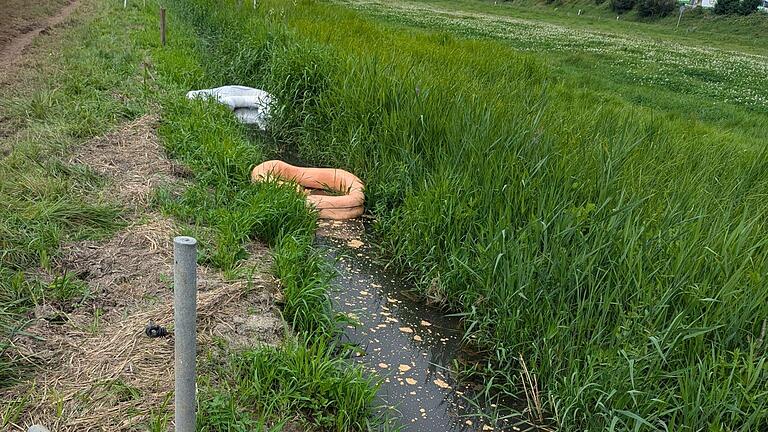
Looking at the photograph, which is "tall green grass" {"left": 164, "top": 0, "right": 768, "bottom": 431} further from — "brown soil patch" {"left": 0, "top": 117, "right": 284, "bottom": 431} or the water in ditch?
"brown soil patch" {"left": 0, "top": 117, "right": 284, "bottom": 431}

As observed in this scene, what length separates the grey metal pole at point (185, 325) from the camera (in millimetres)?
1456

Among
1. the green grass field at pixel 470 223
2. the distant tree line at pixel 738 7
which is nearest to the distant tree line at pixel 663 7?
the distant tree line at pixel 738 7

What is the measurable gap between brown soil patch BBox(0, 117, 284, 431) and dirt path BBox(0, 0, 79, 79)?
464cm

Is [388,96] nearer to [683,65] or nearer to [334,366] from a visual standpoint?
[334,366]

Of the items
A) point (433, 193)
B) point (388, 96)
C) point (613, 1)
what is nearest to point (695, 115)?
point (388, 96)

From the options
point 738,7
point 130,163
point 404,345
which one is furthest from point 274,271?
point 738,7

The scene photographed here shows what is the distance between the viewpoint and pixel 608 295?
273cm

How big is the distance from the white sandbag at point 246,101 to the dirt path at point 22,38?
2427 mm

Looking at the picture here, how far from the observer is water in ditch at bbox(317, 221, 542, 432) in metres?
2.74

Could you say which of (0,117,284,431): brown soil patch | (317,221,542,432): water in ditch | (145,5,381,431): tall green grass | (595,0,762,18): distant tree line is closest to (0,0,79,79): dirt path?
(145,5,381,431): tall green grass

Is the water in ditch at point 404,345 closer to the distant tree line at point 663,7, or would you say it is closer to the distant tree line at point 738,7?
the distant tree line at point 738,7

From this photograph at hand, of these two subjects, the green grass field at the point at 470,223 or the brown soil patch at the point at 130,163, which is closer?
the green grass field at the point at 470,223

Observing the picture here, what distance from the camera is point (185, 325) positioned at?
1.58 m

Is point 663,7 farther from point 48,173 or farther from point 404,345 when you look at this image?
point 48,173
